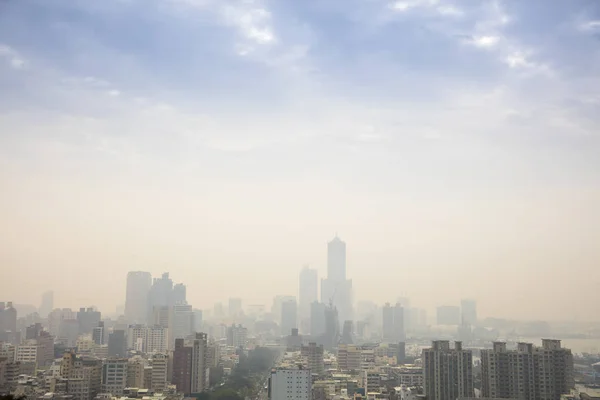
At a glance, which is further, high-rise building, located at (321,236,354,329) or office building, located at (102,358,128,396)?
high-rise building, located at (321,236,354,329)

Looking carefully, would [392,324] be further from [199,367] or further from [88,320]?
[199,367]

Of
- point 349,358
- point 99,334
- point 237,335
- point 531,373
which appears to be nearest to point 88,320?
point 99,334

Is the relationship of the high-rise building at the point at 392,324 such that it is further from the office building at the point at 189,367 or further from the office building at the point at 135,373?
the office building at the point at 135,373

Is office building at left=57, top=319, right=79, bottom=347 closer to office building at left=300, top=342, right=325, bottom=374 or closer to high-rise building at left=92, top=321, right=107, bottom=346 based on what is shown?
high-rise building at left=92, top=321, right=107, bottom=346

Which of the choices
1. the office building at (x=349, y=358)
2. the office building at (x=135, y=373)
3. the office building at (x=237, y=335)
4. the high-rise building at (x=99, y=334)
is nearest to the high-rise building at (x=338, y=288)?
the office building at (x=237, y=335)

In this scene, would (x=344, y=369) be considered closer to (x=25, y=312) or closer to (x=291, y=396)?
(x=291, y=396)

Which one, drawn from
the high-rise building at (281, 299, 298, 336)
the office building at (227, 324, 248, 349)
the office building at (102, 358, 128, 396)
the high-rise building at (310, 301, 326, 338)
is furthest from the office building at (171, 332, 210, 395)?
the high-rise building at (281, 299, 298, 336)
